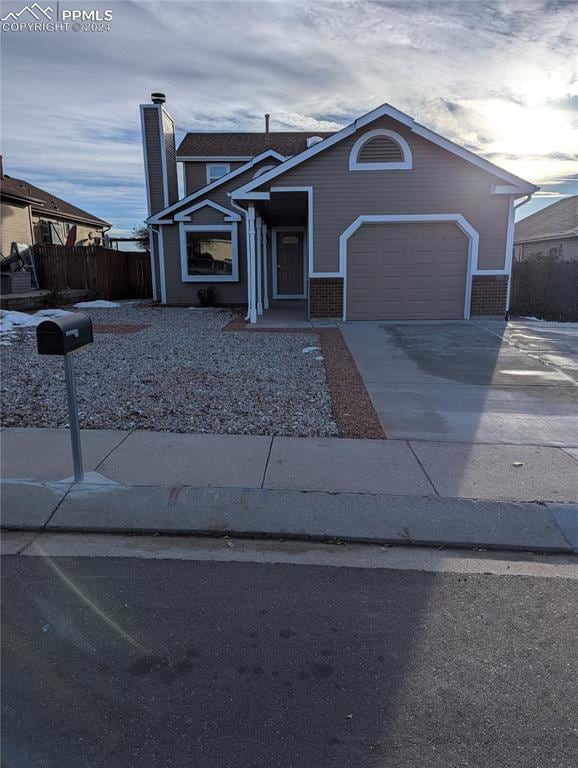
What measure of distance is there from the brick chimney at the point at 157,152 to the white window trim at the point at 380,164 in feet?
34.3

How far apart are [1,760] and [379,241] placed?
1440 centimetres

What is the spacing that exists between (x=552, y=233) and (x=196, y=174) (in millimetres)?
17065

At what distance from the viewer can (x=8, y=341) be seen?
40.4 ft

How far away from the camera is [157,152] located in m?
22.3

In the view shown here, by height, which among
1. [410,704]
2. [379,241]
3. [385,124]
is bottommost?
[410,704]

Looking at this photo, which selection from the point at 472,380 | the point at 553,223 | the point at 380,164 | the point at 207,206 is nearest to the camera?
the point at 472,380

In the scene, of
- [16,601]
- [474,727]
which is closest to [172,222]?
[16,601]

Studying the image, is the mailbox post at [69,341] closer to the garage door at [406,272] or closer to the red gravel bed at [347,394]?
the red gravel bed at [347,394]

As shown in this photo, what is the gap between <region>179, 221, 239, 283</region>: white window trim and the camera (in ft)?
67.8

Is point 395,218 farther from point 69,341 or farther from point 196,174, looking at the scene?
point 196,174

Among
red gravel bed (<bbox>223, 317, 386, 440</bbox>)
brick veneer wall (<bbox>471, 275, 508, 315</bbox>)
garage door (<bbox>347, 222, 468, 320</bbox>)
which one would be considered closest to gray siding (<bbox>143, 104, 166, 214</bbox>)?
garage door (<bbox>347, 222, 468, 320</bbox>)

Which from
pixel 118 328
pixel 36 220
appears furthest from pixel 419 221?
pixel 36 220

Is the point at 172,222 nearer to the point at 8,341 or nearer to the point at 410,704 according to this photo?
the point at 8,341

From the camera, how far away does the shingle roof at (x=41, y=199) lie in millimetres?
23331
